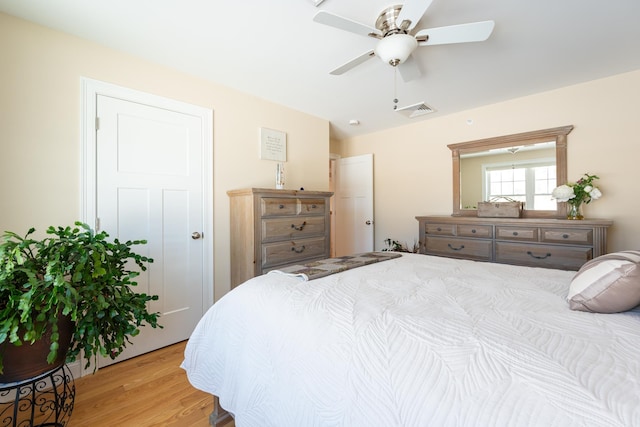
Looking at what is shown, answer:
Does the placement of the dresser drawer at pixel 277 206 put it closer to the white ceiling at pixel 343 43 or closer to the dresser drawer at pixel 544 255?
the white ceiling at pixel 343 43

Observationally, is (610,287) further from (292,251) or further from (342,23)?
(292,251)

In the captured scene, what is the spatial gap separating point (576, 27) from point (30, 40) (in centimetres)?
365

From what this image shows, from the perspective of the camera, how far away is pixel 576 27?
6.02 feet

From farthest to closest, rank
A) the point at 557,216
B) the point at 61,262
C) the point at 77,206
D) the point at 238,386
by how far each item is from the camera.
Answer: the point at 557,216 < the point at 77,206 < the point at 61,262 < the point at 238,386

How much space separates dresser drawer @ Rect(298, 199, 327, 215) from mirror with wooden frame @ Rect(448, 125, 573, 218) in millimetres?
1784

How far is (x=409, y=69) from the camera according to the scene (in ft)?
6.45

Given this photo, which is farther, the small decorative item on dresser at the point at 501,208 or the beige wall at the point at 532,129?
the small decorative item on dresser at the point at 501,208

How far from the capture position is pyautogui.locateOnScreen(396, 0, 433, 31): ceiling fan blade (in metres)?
1.36

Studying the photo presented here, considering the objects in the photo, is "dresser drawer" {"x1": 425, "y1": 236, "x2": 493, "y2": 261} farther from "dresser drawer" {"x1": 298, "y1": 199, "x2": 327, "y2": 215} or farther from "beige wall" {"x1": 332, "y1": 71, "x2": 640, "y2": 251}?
"dresser drawer" {"x1": 298, "y1": 199, "x2": 327, "y2": 215}

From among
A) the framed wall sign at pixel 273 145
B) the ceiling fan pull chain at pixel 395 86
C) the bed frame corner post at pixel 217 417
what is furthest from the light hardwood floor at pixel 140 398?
the ceiling fan pull chain at pixel 395 86

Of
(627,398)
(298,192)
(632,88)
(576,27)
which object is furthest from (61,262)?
(632,88)

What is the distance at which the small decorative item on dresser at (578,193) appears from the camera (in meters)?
2.57

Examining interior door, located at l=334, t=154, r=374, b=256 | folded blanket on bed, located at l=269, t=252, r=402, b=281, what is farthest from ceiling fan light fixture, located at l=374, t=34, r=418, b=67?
interior door, located at l=334, t=154, r=374, b=256

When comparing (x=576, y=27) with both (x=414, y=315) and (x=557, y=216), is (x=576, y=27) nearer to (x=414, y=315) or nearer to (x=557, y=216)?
(x=557, y=216)
